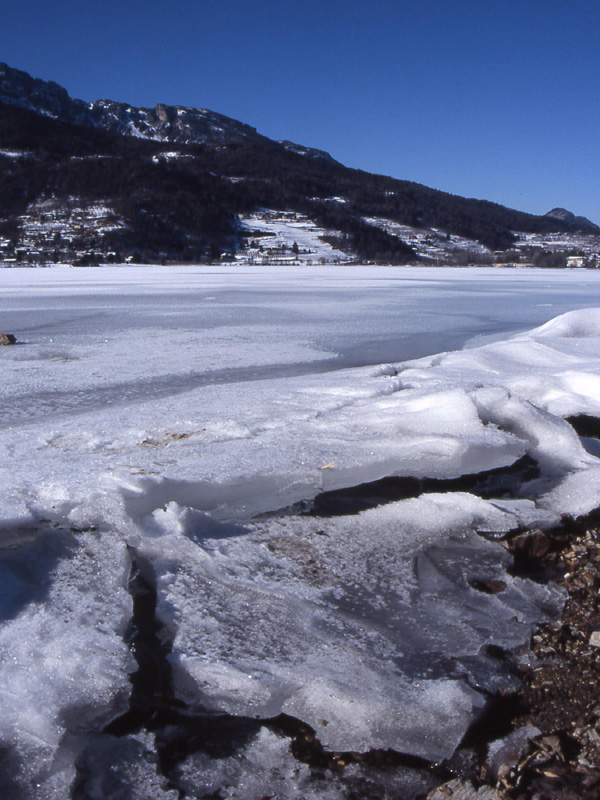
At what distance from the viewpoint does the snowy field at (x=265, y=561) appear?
1.38 m

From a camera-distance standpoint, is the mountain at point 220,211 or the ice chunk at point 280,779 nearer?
the ice chunk at point 280,779

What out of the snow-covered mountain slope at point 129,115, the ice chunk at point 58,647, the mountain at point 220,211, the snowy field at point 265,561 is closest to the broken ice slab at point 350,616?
the snowy field at point 265,561

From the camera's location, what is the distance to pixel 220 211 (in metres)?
72.6

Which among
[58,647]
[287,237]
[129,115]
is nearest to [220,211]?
[287,237]

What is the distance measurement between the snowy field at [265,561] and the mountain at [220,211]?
36489mm

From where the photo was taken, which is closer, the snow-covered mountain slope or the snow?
the snow

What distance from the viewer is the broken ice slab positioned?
1.46m

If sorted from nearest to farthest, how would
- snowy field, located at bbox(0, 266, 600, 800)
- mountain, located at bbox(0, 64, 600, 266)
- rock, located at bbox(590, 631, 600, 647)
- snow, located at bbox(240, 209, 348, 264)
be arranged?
snowy field, located at bbox(0, 266, 600, 800) → rock, located at bbox(590, 631, 600, 647) → snow, located at bbox(240, 209, 348, 264) → mountain, located at bbox(0, 64, 600, 266)

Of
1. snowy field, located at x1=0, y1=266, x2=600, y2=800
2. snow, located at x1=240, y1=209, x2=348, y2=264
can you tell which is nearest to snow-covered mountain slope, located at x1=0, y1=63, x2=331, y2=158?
snow, located at x1=240, y1=209, x2=348, y2=264

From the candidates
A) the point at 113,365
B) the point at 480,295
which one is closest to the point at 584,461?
the point at 113,365

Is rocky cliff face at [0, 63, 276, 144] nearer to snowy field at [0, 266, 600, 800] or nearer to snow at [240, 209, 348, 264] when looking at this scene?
snow at [240, 209, 348, 264]

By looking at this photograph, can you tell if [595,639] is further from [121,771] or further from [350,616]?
[121,771]

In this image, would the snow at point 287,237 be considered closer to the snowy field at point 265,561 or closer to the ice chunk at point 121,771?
the snowy field at point 265,561

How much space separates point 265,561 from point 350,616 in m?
0.36
